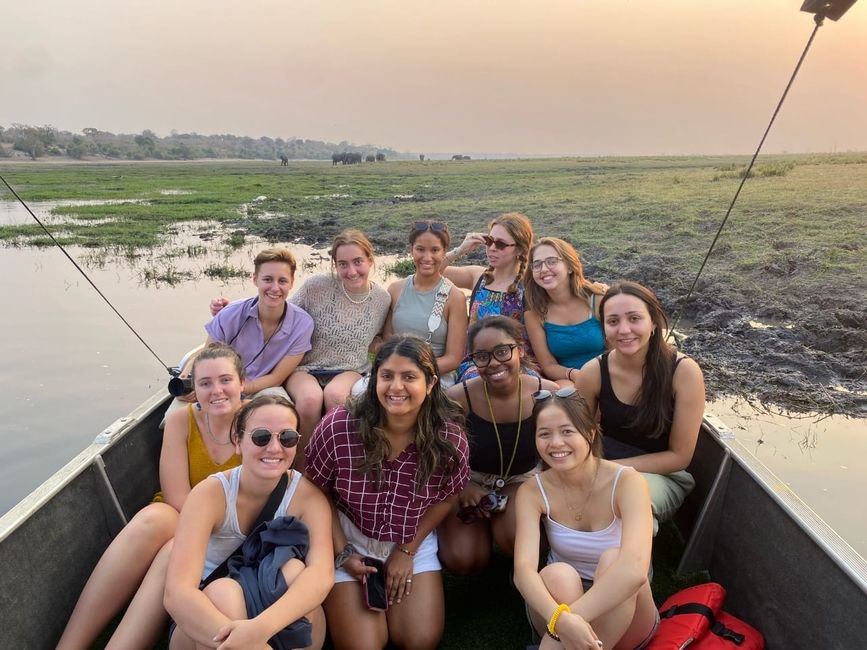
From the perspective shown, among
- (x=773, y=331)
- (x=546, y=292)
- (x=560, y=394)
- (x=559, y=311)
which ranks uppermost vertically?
(x=560, y=394)

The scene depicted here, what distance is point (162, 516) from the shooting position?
2.69m

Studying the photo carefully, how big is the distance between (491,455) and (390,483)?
655 millimetres

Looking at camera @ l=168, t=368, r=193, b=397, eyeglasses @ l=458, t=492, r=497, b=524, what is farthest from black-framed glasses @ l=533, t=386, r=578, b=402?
camera @ l=168, t=368, r=193, b=397

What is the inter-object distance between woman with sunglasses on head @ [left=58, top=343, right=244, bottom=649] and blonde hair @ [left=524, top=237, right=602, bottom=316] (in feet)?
6.21

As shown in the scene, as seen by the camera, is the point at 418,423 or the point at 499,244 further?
the point at 499,244

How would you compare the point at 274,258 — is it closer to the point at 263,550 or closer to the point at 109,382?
the point at 263,550

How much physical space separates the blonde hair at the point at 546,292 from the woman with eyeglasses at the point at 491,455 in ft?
2.82

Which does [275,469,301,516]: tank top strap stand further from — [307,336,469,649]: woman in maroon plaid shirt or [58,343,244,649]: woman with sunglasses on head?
[58,343,244,649]: woman with sunglasses on head

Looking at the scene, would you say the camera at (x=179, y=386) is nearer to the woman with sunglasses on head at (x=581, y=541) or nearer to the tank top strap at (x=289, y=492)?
the tank top strap at (x=289, y=492)

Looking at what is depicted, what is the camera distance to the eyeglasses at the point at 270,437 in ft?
7.79

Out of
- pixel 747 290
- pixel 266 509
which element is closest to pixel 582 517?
pixel 266 509

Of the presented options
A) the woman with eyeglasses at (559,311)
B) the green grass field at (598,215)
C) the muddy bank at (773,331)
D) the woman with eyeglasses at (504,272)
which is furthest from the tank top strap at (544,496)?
the green grass field at (598,215)

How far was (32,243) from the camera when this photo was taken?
16375 mm

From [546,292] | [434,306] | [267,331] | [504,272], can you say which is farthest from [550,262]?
[267,331]
